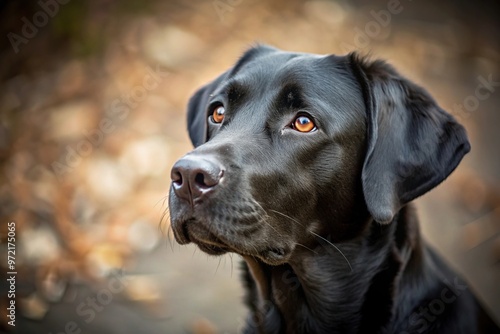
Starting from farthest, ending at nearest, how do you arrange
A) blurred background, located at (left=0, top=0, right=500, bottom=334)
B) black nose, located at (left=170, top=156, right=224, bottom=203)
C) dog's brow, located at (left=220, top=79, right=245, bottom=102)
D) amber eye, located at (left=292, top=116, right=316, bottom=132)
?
1. blurred background, located at (left=0, top=0, right=500, bottom=334)
2. dog's brow, located at (left=220, top=79, right=245, bottom=102)
3. amber eye, located at (left=292, top=116, right=316, bottom=132)
4. black nose, located at (left=170, top=156, right=224, bottom=203)

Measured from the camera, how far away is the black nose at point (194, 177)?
258cm

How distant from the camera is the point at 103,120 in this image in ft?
23.9

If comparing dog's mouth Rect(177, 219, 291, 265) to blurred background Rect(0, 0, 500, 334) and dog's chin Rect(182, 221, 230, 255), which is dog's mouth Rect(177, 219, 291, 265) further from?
blurred background Rect(0, 0, 500, 334)

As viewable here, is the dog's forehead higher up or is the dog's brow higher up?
the dog's forehead

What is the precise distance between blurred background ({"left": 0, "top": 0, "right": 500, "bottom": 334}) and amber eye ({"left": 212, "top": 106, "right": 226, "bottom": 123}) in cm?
265

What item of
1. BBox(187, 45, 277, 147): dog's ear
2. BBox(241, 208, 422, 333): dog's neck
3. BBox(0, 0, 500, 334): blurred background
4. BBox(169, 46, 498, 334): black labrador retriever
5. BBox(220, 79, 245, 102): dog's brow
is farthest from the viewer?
BBox(0, 0, 500, 334): blurred background

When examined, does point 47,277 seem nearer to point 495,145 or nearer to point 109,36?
point 109,36

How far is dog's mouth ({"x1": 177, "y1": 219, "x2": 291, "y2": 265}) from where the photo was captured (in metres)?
2.74

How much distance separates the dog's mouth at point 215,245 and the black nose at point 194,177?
0.48 feet

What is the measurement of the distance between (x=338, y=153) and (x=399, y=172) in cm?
32

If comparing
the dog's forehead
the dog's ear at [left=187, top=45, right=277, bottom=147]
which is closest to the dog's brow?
the dog's forehead

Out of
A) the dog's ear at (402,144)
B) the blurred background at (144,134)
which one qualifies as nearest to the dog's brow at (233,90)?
the dog's ear at (402,144)

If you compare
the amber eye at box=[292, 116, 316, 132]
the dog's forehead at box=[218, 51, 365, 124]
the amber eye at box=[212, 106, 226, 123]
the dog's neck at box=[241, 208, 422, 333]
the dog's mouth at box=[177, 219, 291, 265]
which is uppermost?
the dog's forehead at box=[218, 51, 365, 124]

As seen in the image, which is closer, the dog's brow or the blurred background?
the dog's brow
